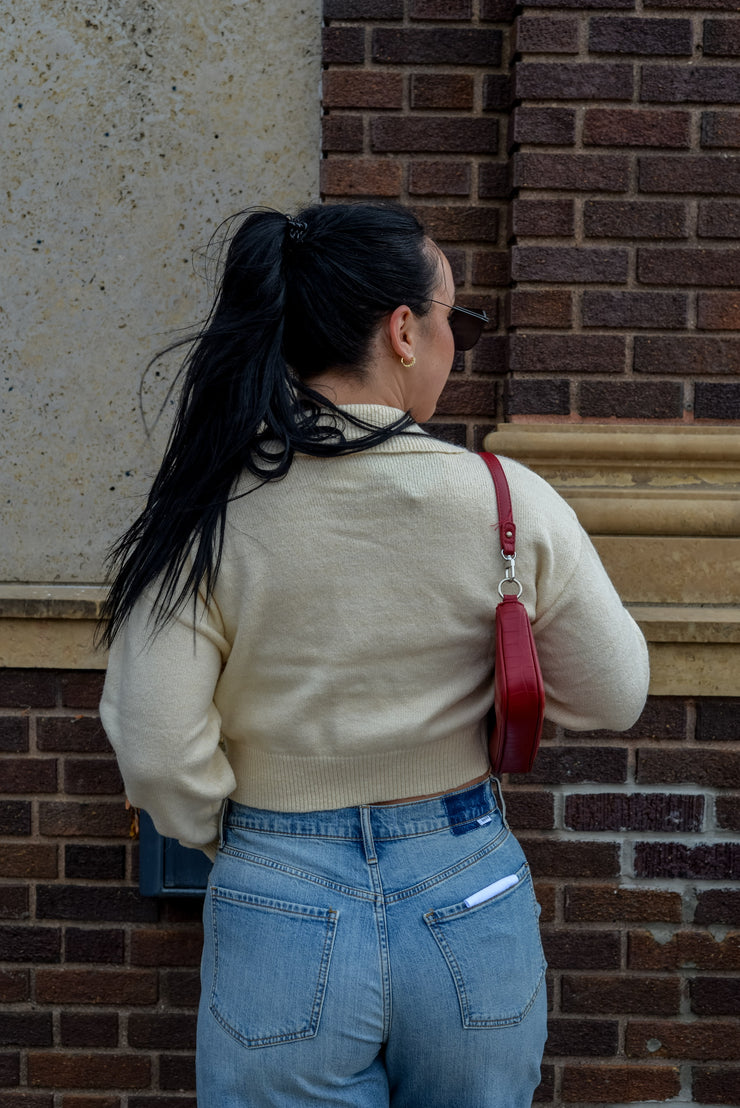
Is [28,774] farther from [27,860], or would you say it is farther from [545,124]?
[545,124]

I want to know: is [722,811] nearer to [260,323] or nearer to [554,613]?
[554,613]

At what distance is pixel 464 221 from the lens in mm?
2631

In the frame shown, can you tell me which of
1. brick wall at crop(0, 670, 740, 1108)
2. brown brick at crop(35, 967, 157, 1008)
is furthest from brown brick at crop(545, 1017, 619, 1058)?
brown brick at crop(35, 967, 157, 1008)

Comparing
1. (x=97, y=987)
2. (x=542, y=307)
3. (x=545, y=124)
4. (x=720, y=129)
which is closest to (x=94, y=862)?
(x=97, y=987)

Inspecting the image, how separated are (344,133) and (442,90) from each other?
0.89ft

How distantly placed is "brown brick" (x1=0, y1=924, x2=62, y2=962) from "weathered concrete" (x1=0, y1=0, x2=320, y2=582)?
36.1 inches

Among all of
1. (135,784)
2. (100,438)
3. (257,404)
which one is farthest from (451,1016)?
(100,438)

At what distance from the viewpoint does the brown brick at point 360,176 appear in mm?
2604

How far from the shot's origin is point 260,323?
4.74 feet

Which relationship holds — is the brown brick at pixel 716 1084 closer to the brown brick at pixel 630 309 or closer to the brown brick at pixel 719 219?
the brown brick at pixel 630 309

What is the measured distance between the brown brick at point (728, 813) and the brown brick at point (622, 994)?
402mm

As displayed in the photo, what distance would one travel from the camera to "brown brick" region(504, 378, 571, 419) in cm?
250

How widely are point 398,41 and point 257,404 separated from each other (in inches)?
63.8

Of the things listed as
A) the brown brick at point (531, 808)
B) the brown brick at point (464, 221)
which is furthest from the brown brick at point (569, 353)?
the brown brick at point (531, 808)
